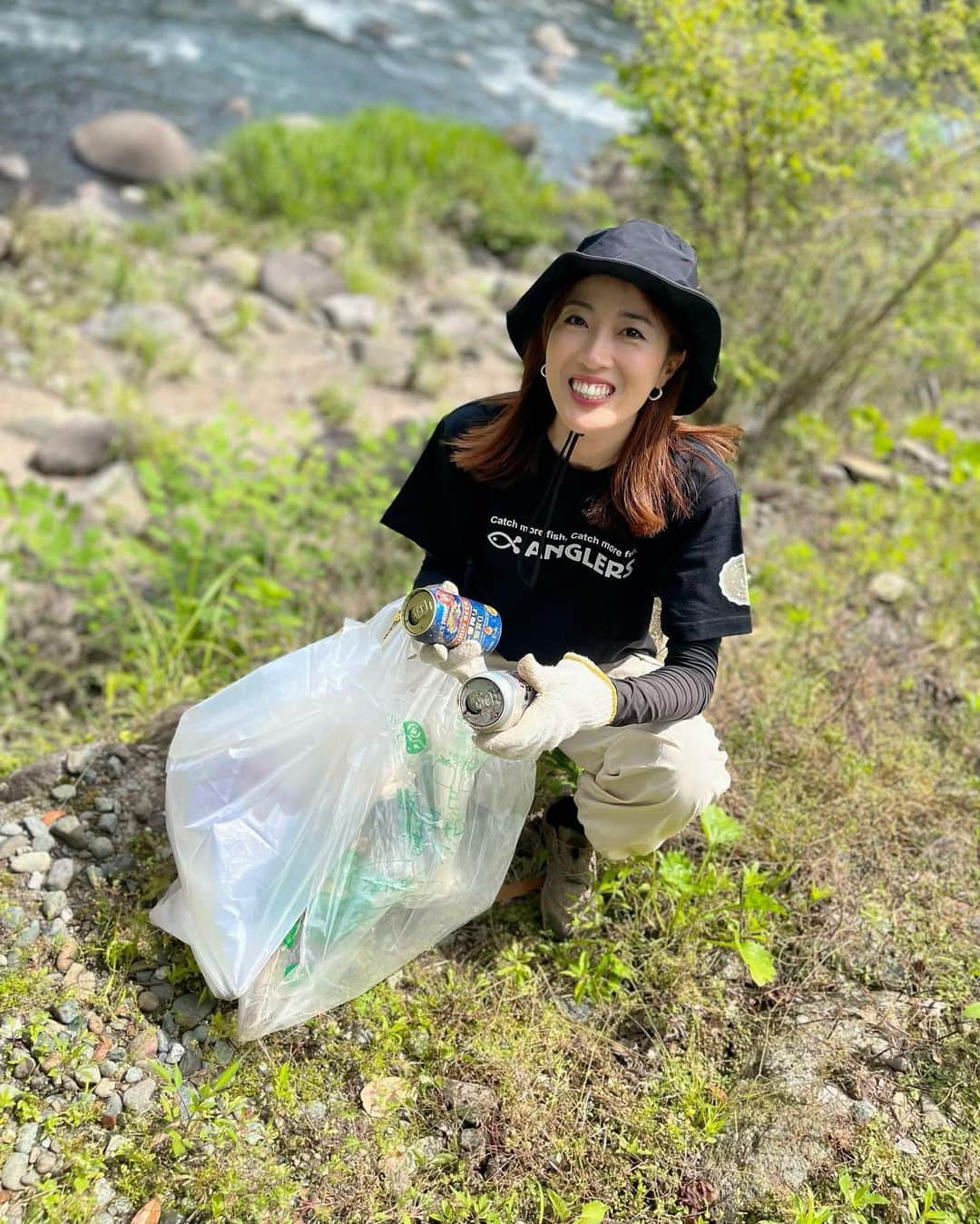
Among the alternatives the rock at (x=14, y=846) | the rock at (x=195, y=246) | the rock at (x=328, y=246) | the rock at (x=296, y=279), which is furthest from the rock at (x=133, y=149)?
the rock at (x=14, y=846)

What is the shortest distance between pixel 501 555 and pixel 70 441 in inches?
139

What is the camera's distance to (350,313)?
670cm

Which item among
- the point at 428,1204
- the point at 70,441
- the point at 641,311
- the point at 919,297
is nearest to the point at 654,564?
the point at 641,311

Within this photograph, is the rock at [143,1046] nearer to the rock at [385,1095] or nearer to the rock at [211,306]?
the rock at [385,1095]

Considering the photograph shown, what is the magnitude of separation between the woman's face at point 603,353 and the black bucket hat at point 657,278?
4 centimetres

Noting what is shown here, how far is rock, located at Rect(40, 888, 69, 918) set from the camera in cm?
205

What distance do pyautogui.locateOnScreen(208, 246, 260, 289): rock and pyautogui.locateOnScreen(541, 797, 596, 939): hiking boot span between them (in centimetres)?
567

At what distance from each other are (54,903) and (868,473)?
3.64m

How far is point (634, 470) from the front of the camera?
6.46ft

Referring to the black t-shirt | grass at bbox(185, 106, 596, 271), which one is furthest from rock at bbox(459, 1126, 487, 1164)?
grass at bbox(185, 106, 596, 271)

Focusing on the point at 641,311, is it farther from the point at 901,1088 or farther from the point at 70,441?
the point at 70,441

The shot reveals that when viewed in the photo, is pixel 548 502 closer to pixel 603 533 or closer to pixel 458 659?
pixel 603 533

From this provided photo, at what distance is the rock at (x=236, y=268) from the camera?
22.6 feet

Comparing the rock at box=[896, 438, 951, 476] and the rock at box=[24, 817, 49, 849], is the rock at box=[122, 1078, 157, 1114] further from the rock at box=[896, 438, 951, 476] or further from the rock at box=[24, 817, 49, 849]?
the rock at box=[896, 438, 951, 476]
